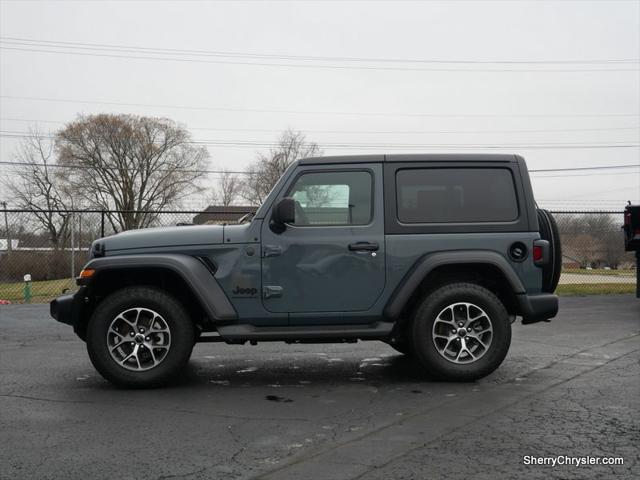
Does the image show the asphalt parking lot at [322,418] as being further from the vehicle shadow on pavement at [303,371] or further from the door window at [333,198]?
the door window at [333,198]

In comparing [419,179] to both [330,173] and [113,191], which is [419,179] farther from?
[113,191]

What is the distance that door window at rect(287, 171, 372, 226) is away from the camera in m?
5.73

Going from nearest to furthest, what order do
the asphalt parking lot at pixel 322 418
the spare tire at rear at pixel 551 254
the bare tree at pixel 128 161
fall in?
the asphalt parking lot at pixel 322 418, the spare tire at rear at pixel 551 254, the bare tree at pixel 128 161

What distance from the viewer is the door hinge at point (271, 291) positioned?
18.3 ft

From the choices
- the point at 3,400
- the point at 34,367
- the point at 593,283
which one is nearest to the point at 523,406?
the point at 3,400

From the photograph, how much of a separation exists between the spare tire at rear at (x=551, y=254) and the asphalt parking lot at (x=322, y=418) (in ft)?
2.74

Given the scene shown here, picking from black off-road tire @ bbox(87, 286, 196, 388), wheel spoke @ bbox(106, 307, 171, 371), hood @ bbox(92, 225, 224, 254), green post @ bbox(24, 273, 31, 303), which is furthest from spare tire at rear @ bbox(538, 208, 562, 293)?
green post @ bbox(24, 273, 31, 303)

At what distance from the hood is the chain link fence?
25.5 ft

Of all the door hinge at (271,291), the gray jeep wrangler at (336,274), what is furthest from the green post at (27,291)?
the door hinge at (271,291)

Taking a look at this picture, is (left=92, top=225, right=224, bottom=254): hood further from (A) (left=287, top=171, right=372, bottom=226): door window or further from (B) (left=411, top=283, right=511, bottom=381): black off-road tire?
(B) (left=411, top=283, right=511, bottom=381): black off-road tire

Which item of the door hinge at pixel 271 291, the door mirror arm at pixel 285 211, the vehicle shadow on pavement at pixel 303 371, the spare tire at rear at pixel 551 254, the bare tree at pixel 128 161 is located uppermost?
the bare tree at pixel 128 161

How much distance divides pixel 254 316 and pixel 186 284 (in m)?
0.65

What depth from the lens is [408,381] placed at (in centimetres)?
575

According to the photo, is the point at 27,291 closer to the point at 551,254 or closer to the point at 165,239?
the point at 165,239
